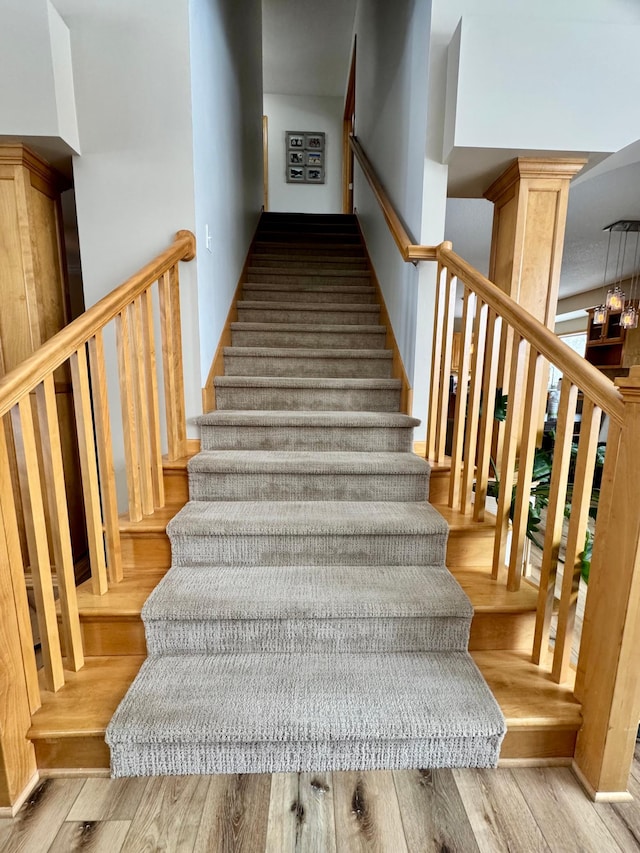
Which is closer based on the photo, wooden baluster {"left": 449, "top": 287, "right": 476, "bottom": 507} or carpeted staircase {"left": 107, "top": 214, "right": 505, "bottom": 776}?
carpeted staircase {"left": 107, "top": 214, "right": 505, "bottom": 776}

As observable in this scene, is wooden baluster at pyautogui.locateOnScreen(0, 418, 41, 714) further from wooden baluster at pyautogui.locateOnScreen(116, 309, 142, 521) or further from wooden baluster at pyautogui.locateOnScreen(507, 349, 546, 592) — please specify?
wooden baluster at pyautogui.locateOnScreen(507, 349, 546, 592)

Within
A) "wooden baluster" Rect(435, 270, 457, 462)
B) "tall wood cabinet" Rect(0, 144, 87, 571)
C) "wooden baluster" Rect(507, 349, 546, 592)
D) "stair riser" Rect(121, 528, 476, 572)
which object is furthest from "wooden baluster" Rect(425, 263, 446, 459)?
"tall wood cabinet" Rect(0, 144, 87, 571)

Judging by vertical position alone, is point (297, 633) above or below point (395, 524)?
below

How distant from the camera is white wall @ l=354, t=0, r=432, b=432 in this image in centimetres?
213

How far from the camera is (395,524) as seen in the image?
1596 mm

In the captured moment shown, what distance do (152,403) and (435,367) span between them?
1244 millimetres

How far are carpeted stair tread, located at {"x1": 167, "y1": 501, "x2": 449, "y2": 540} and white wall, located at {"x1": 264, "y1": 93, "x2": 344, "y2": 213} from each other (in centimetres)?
579

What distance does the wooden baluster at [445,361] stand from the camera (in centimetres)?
189

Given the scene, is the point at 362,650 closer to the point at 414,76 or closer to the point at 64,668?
the point at 64,668

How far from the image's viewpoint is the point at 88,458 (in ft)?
4.44

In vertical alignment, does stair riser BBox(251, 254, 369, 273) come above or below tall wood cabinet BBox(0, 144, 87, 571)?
above

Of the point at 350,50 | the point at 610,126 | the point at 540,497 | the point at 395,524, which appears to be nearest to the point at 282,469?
the point at 395,524

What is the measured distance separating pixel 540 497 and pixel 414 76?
7.13ft

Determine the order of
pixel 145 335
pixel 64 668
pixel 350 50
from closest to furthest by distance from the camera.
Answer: pixel 64 668 < pixel 145 335 < pixel 350 50
